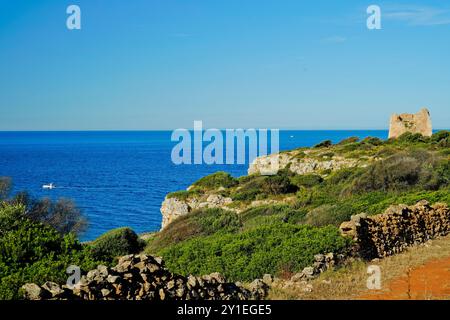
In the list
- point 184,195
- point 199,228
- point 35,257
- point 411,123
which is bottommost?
point 199,228

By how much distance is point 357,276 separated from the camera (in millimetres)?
11383

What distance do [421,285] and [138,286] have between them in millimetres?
5966

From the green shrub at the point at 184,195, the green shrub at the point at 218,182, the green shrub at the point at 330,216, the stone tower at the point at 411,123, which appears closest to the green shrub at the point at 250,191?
the green shrub at the point at 218,182

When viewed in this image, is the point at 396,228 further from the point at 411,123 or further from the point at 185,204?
the point at 411,123

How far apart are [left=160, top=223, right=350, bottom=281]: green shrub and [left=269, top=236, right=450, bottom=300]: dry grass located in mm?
831

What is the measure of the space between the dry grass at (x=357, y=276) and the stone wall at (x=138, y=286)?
1.08 metres

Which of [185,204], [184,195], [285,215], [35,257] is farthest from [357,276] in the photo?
[184,195]

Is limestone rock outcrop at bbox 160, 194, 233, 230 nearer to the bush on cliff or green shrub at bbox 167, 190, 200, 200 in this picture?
green shrub at bbox 167, 190, 200, 200

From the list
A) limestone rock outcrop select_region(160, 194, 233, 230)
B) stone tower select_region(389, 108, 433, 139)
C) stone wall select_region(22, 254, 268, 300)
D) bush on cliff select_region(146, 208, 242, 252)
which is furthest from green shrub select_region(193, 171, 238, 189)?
stone tower select_region(389, 108, 433, 139)

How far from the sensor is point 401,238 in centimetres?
1473

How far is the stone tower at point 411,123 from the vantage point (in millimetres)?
58628

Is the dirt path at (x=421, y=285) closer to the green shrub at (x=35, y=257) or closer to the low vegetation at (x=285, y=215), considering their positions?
the low vegetation at (x=285, y=215)

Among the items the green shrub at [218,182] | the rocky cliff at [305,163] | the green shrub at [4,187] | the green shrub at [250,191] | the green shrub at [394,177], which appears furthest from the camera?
the rocky cliff at [305,163]

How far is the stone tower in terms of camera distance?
58628 mm
